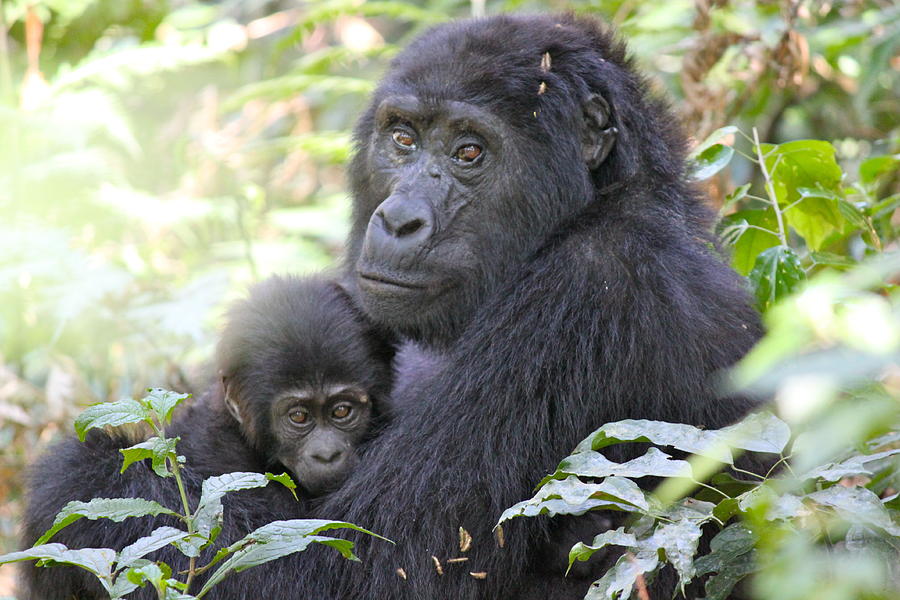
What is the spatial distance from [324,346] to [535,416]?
0.82 meters

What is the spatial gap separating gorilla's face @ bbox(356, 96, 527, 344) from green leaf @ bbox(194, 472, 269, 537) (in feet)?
3.01

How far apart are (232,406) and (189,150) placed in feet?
15.2

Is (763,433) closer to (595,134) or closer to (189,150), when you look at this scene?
(595,134)

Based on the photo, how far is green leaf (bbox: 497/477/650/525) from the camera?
215 cm

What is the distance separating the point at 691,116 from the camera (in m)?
4.88

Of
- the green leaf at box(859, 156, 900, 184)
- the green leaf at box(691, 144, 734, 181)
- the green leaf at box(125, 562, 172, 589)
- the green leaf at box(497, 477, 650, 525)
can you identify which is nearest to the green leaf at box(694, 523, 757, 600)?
the green leaf at box(497, 477, 650, 525)

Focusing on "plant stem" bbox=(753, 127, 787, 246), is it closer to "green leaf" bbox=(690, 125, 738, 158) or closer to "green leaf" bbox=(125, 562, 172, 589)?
"green leaf" bbox=(690, 125, 738, 158)

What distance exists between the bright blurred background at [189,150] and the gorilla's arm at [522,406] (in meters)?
1.18

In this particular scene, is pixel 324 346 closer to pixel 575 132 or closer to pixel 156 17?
pixel 575 132

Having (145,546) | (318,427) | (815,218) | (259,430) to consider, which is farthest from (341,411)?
(815,218)

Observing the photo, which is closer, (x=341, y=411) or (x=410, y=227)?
(x=410, y=227)

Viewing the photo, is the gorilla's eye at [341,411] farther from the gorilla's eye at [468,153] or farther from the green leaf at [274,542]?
the green leaf at [274,542]

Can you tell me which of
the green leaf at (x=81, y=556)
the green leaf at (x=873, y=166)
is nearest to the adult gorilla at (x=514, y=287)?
the green leaf at (x=81, y=556)

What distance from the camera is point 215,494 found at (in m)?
2.21
